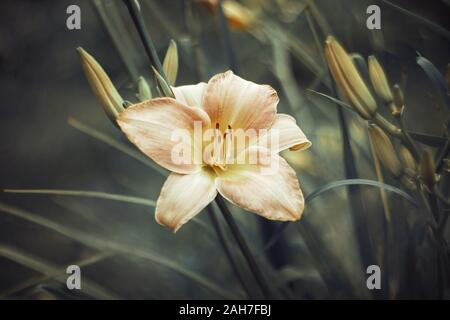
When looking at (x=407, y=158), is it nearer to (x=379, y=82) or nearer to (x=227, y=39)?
A: (x=379, y=82)

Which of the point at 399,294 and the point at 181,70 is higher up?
the point at 181,70

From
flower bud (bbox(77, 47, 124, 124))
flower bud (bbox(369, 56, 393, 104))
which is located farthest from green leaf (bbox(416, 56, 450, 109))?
flower bud (bbox(77, 47, 124, 124))

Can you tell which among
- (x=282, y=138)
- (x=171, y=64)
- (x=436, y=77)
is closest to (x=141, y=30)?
(x=171, y=64)

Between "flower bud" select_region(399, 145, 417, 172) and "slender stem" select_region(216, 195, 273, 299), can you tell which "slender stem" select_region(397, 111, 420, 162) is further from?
"slender stem" select_region(216, 195, 273, 299)

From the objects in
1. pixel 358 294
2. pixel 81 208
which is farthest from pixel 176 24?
pixel 358 294

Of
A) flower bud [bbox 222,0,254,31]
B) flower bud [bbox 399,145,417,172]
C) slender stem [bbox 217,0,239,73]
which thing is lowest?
flower bud [bbox 399,145,417,172]

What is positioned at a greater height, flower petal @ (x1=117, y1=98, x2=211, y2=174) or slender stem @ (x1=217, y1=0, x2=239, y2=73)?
slender stem @ (x1=217, y1=0, x2=239, y2=73)

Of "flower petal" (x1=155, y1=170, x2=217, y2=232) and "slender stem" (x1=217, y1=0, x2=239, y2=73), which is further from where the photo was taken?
"slender stem" (x1=217, y1=0, x2=239, y2=73)

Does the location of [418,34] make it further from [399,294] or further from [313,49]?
[399,294]
